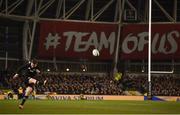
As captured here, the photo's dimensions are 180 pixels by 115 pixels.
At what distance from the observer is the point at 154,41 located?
49.4m

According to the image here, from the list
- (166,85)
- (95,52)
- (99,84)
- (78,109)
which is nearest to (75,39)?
(95,52)

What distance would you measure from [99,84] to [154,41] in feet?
27.6

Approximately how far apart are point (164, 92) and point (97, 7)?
1305 cm

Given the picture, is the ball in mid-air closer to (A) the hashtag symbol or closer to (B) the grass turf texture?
(A) the hashtag symbol

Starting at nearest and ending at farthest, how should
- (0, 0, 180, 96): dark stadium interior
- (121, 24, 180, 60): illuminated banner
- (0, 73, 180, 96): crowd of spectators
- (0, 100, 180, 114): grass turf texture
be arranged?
(0, 100, 180, 114): grass turf texture, (0, 73, 180, 96): crowd of spectators, (0, 0, 180, 96): dark stadium interior, (121, 24, 180, 60): illuminated banner

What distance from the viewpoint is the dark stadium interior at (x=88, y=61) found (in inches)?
1775

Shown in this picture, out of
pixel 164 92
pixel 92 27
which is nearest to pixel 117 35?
pixel 92 27

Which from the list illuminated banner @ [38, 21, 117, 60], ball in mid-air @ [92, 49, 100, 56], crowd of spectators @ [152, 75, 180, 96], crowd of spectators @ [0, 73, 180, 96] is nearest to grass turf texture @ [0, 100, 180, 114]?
crowd of spectators @ [0, 73, 180, 96]

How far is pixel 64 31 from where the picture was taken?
49406 mm

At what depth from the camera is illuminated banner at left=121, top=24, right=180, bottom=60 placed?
48969mm

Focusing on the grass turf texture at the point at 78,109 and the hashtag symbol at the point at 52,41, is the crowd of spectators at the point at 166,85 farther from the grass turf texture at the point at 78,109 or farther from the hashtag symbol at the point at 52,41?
the grass turf texture at the point at 78,109

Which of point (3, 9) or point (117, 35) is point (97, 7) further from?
point (3, 9)

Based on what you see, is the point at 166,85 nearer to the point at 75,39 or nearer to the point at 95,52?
the point at 95,52

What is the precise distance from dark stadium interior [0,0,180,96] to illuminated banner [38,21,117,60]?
918mm
